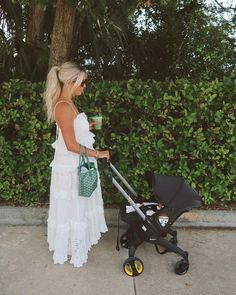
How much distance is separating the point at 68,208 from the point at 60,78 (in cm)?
111

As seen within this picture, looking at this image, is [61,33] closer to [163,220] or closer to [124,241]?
[124,241]

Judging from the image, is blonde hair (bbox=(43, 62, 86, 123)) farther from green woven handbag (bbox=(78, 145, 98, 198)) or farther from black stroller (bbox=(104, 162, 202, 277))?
black stroller (bbox=(104, 162, 202, 277))

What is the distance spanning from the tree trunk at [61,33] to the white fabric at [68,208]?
67.8 inches

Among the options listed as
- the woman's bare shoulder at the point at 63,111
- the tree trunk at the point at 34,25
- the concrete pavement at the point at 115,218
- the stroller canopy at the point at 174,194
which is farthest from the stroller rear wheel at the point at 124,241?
the tree trunk at the point at 34,25

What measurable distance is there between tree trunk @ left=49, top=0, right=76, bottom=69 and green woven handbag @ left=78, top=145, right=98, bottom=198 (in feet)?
6.43

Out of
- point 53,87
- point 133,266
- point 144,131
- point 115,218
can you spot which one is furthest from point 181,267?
point 53,87

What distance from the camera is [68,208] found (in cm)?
Result: 371

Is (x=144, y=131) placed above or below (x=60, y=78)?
below

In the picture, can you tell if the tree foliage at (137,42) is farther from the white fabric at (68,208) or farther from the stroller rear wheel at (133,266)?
the stroller rear wheel at (133,266)

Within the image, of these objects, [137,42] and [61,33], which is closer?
[61,33]

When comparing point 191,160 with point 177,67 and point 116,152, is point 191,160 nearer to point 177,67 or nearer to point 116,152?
point 116,152

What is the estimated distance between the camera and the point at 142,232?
3.74 meters

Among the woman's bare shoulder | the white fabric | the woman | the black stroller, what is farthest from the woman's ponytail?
the black stroller

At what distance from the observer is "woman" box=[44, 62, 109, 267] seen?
3.45 metres
